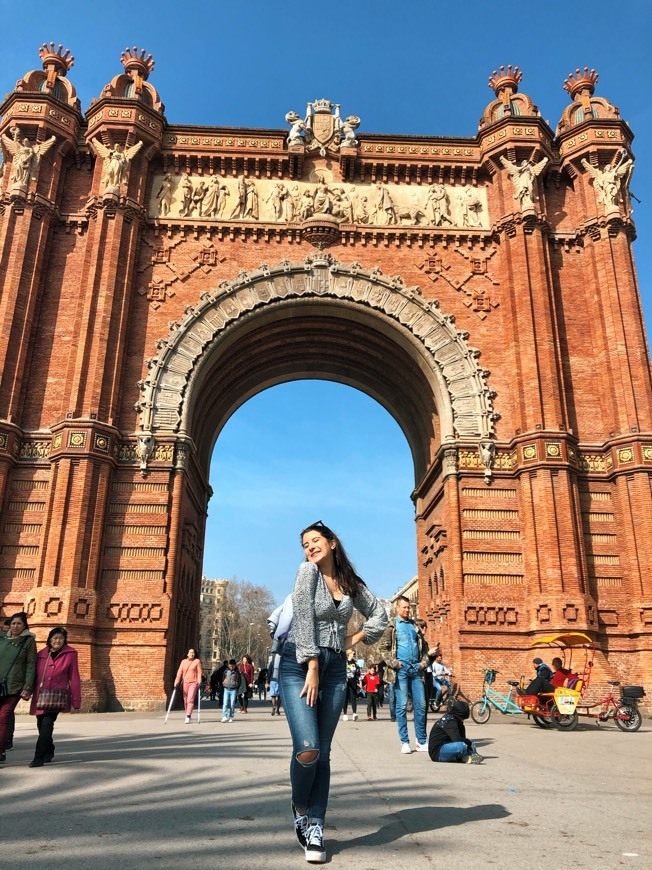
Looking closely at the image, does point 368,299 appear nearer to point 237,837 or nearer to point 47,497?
point 47,497

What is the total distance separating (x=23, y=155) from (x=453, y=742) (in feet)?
72.6

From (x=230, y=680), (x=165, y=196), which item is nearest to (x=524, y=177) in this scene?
(x=165, y=196)

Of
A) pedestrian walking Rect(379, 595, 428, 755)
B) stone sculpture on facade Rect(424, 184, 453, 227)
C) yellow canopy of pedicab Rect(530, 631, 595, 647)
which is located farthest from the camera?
stone sculpture on facade Rect(424, 184, 453, 227)

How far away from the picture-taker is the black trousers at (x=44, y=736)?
7.76 metres

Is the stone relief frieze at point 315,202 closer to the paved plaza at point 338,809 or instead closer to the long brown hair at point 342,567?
the paved plaza at point 338,809

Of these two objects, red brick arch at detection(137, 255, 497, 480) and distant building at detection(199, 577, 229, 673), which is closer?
red brick arch at detection(137, 255, 497, 480)

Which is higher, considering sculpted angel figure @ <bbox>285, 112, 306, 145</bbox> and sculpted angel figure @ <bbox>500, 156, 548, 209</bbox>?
sculpted angel figure @ <bbox>285, 112, 306, 145</bbox>

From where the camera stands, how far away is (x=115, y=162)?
2266 cm

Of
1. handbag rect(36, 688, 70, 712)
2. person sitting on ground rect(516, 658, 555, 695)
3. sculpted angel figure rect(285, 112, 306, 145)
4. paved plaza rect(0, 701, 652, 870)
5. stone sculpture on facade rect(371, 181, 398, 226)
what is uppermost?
sculpted angel figure rect(285, 112, 306, 145)

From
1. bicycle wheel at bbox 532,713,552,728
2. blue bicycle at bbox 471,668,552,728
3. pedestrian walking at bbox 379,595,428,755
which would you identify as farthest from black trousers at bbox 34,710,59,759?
blue bicycle at bbox 471,668,552,728

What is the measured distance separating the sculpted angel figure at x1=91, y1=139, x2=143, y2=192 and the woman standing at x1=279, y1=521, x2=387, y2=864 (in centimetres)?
2101

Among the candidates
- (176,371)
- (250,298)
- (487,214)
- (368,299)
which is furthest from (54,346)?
(487,214)

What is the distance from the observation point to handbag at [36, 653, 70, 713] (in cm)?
807

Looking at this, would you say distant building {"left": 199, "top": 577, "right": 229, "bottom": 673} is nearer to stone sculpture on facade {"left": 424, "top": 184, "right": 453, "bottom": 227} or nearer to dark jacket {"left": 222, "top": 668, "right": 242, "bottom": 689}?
stone sculpture on facade {"left": 424, "top": 184, "right": 453, "bottom": 227}
